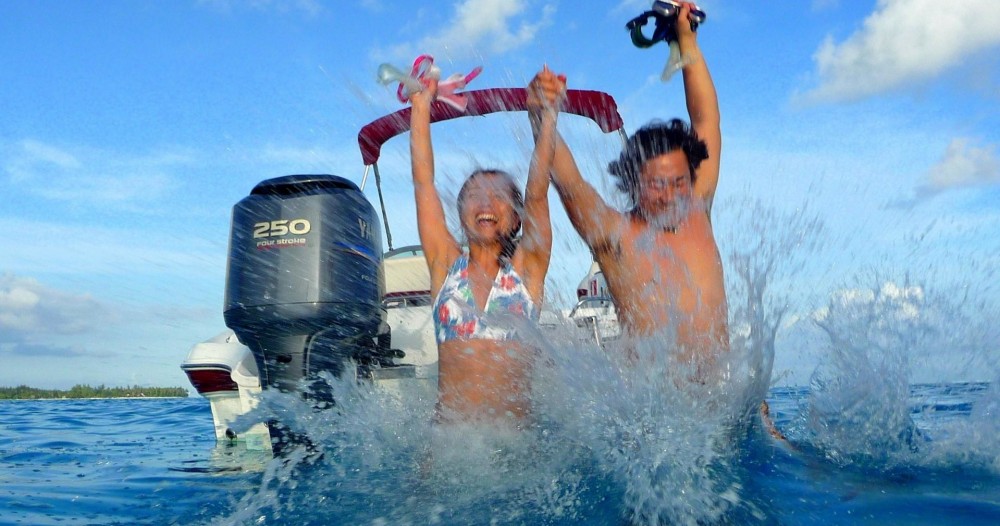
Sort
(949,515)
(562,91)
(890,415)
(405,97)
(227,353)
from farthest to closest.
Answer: (227,353) → (405,97) → (890,415) → (562,91) → (949,515)

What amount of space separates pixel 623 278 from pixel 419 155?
935mm

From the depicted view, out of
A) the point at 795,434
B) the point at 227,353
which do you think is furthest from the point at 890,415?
the point at 227,353

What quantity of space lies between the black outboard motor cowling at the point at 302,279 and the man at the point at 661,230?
4.65 feet

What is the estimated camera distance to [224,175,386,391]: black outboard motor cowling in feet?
11.3

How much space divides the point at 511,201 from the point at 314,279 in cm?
126

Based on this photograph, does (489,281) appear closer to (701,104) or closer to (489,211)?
(489,211)

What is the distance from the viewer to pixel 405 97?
3027mm

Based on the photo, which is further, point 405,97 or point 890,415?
point 405,97

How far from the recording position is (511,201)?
2762mm

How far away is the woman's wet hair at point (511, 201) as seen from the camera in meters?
2.77

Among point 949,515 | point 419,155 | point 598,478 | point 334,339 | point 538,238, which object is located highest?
point 419,155

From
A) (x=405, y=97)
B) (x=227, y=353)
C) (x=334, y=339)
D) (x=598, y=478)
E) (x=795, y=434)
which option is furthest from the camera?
(x=227, y=353)


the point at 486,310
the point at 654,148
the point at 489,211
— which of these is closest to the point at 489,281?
the point at 486,310

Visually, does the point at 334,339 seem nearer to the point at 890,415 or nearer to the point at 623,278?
the point at 623,278
